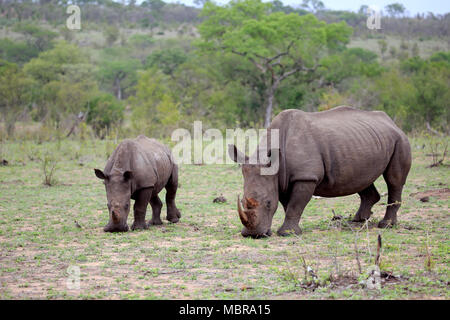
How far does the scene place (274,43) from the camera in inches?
1610

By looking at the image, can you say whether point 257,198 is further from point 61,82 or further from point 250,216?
point 61,82

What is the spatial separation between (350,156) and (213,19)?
35601 mm

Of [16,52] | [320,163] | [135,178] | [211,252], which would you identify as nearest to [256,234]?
[211,252]

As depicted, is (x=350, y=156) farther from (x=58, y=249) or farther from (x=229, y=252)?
(x=58, y=249)

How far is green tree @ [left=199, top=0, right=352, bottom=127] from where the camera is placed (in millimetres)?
39656

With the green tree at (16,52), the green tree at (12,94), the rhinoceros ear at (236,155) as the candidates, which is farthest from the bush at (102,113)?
the green tree at (16,52)

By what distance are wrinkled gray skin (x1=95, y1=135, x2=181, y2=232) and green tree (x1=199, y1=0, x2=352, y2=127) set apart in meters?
28.2

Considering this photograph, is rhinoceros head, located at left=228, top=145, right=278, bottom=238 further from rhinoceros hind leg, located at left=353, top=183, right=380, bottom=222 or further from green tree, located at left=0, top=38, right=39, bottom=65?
green tree, located at left=0, top=38, right=39, bottom=65

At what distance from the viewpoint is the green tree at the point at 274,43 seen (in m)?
39.7

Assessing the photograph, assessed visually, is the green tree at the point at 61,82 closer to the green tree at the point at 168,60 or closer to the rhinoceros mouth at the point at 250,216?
the green tree at the point at 168,60

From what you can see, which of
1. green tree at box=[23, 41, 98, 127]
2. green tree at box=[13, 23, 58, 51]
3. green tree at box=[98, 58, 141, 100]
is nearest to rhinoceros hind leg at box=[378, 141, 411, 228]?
green tree at box=[23, 41, 98, 127]

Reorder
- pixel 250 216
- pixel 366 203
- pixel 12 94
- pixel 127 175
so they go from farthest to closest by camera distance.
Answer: pixel 12 94 < pixel 366 203 < pixel 127 175 < pixel 250 216

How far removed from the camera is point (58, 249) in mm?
8469

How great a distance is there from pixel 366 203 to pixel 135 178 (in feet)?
12.8
